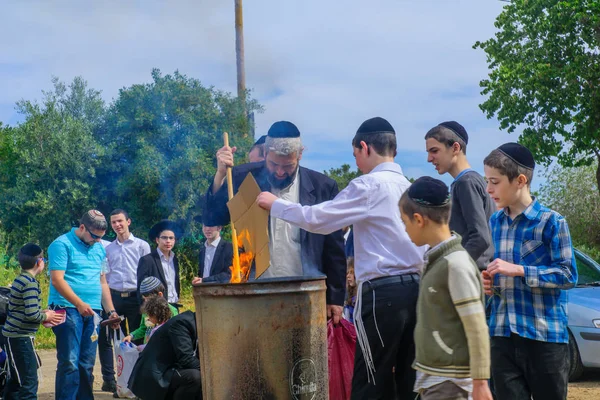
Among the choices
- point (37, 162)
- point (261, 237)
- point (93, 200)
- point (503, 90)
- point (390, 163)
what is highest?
point (503, 90)

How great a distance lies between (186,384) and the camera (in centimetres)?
607

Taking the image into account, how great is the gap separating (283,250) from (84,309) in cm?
315

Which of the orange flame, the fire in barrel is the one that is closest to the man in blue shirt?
the orange flame

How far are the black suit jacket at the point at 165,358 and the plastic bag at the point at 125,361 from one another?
80cm

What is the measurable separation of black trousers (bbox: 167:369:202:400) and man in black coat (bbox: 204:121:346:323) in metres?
1.54

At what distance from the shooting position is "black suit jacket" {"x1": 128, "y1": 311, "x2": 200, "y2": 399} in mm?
6074

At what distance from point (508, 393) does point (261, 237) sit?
1528 millimetres

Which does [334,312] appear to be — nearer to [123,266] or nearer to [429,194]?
[429,194]

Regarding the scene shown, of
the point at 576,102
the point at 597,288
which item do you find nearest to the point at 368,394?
the point at 597,288

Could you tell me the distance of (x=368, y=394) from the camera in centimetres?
411

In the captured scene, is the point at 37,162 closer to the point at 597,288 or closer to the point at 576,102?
the point at 576,102

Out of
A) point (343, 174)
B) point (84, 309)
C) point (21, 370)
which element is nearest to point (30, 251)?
point (84, 309)

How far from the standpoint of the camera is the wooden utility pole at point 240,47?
63.7ft

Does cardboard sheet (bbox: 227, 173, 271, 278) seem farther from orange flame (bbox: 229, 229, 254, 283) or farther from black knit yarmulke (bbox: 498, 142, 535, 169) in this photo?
black knit yarmulke (bbox: 498, 142, 535, 169)
